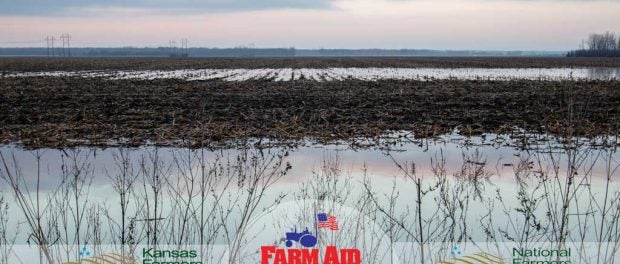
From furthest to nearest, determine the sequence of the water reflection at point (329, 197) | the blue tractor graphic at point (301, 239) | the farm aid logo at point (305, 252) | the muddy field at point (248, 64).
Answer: the muddy field at point (248, 64), the water reflection at point (329, 197), the blue tractor graphic at point (301, 239), the farm aid logo at point (305, 252)

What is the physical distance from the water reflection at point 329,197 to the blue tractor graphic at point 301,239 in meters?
0.09

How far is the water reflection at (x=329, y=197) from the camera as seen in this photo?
274 inches

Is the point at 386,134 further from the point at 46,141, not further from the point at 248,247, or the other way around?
the point at 248,247

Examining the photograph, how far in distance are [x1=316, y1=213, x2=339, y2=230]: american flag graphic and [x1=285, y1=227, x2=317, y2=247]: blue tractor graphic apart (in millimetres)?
213

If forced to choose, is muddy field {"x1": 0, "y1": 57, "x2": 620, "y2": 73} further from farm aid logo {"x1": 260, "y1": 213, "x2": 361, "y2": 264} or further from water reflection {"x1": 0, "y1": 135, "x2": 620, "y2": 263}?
farm aid logo {"x1": 260, "y1": 213, "x2": 361, "y2": 264}

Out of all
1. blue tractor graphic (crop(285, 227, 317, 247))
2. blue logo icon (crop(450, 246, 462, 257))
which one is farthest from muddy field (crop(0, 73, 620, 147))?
blue tractor graphic (crop(285, 227, 317, 247))

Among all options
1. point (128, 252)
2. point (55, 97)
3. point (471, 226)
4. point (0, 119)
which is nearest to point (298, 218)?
point (128, 252)

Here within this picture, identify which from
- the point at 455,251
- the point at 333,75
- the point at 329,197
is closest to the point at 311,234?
the point at 455,251

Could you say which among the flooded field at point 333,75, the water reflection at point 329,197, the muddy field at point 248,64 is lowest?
the water reflection at point 329,197

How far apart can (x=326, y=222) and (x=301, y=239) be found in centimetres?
42

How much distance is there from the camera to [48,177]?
1338 cm

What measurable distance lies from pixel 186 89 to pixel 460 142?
20810 mm

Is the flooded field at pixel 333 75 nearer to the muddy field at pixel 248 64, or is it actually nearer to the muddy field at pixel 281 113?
the muddy field at pixel 281 113

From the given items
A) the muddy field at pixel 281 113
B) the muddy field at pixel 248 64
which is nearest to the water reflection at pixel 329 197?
the muddy field at pixel 281 113
